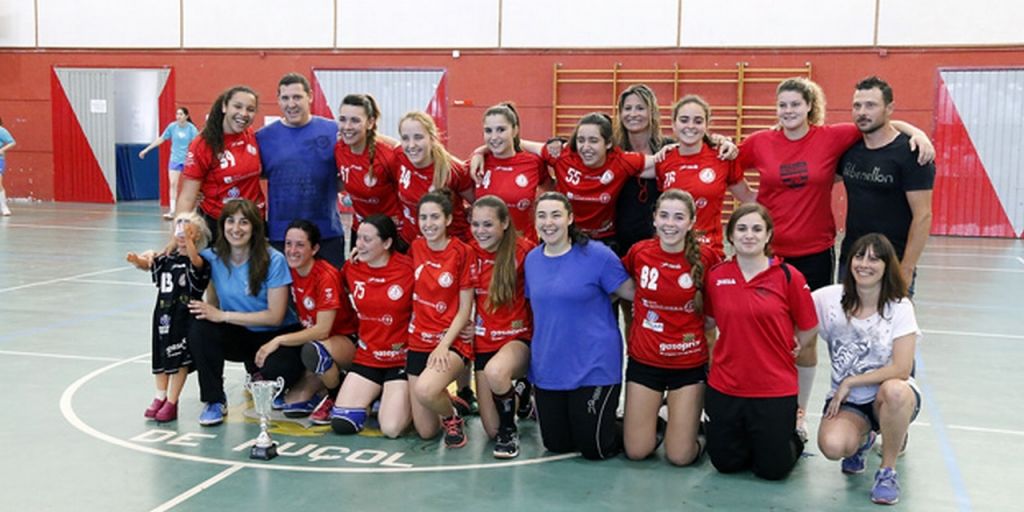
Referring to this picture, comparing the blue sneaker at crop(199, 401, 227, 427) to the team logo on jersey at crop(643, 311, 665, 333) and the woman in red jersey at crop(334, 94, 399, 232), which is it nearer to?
the woman in red jersey at crop(334, 94, 399, 232)

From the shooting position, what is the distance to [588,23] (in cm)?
1725

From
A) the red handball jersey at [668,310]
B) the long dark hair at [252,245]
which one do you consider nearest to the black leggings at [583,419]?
the red handball jersey at [668,310]

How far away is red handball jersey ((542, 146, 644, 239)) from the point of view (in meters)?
5.52

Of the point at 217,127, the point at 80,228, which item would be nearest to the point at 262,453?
the point at 217,127

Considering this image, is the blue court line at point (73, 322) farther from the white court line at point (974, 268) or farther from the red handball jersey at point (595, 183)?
the white court line at point (974, 268)

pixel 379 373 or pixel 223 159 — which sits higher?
pixel 223 159

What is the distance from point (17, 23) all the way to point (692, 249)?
64.7 feet

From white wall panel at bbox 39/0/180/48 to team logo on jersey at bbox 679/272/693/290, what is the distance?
16988 millimetres

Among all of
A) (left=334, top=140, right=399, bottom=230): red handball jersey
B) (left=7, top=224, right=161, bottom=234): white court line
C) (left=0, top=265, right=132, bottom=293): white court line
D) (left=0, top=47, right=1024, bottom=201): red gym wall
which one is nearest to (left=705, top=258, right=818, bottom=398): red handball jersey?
(left=334, top=140, right=399, bottom=230): red handball jersey

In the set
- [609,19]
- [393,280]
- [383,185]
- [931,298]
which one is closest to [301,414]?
[393,280]

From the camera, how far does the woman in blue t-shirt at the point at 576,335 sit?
4.86 meters

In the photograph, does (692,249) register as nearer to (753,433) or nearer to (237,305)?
(753,433)

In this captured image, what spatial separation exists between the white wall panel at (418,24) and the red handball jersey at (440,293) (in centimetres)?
1309

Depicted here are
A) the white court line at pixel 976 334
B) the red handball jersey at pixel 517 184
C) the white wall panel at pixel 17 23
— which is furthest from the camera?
the white wall panel at pixel 17 23
